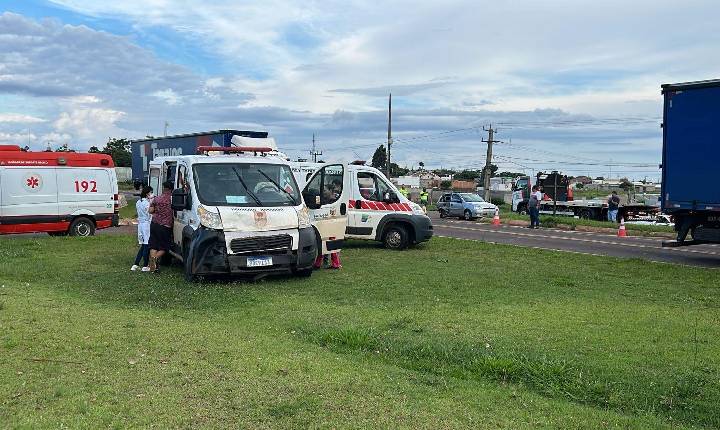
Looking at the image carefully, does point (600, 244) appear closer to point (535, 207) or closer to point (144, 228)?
point (535, 207)

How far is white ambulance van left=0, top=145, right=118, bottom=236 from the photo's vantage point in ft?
62.2

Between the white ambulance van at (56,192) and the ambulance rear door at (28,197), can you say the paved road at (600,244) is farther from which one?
the ambulance rear door at (28,197)

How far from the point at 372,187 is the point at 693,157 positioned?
7860mm

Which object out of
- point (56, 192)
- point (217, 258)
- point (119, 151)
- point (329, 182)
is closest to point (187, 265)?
point (217, 258)

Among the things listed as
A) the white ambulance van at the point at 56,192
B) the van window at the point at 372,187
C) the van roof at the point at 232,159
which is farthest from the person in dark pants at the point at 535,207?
the van roof at the point at 232,159

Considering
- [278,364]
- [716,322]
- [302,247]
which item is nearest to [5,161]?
[302,247]

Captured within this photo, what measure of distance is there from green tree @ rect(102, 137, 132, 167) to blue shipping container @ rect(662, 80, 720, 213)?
9074 cm

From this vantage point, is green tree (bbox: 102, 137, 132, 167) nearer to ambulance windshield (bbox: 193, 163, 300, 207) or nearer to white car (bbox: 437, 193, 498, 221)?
white car (bbox: 437, 193, 498, 221)

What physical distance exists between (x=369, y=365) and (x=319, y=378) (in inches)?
27.5

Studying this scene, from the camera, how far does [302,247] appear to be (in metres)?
12.0

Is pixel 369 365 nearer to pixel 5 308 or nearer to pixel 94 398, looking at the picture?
pixel 94 398

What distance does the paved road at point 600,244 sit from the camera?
716 inches

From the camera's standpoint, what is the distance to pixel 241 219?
1159 centimetres

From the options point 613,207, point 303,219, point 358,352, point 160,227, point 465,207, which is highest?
point 303,219
